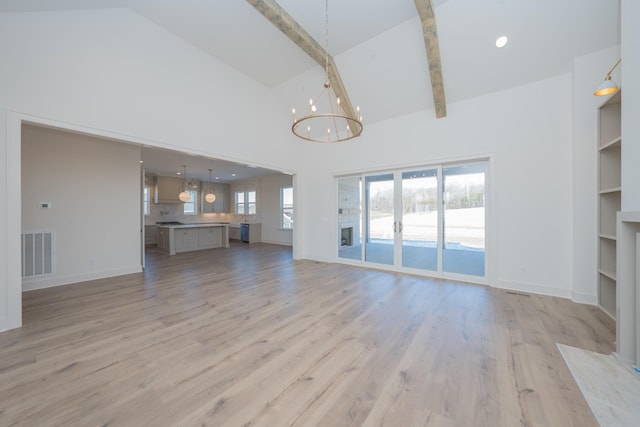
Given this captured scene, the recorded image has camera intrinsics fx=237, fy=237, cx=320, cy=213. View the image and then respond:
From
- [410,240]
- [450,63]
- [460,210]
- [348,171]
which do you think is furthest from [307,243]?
[450,63]

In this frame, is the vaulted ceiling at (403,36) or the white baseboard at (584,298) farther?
the white baseboard at (584,298)

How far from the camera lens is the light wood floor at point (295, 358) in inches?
60.9

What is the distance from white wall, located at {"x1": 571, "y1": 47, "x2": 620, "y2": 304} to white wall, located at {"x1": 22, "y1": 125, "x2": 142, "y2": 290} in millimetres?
7839

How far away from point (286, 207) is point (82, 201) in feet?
20.2

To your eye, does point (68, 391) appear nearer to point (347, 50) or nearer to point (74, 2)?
point (74, 2)

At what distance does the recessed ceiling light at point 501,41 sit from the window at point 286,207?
7.50m

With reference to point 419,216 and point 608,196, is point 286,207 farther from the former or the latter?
point 608,196

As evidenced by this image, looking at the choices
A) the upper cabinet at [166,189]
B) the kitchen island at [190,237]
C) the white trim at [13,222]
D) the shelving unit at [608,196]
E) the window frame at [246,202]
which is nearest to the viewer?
the white trim at [13,222]

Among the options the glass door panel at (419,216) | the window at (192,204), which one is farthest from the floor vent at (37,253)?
the window at (192,204)

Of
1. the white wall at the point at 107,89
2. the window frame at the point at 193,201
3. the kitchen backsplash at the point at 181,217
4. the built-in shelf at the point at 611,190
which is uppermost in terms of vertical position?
Answer: the white wall at the point at 107,89

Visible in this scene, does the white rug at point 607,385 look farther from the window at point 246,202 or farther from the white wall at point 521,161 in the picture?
the window at point 246,202

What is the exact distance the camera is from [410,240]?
512 centimetres

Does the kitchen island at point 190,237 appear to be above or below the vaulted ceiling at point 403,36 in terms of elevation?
below

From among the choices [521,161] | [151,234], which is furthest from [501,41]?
[151,234]
